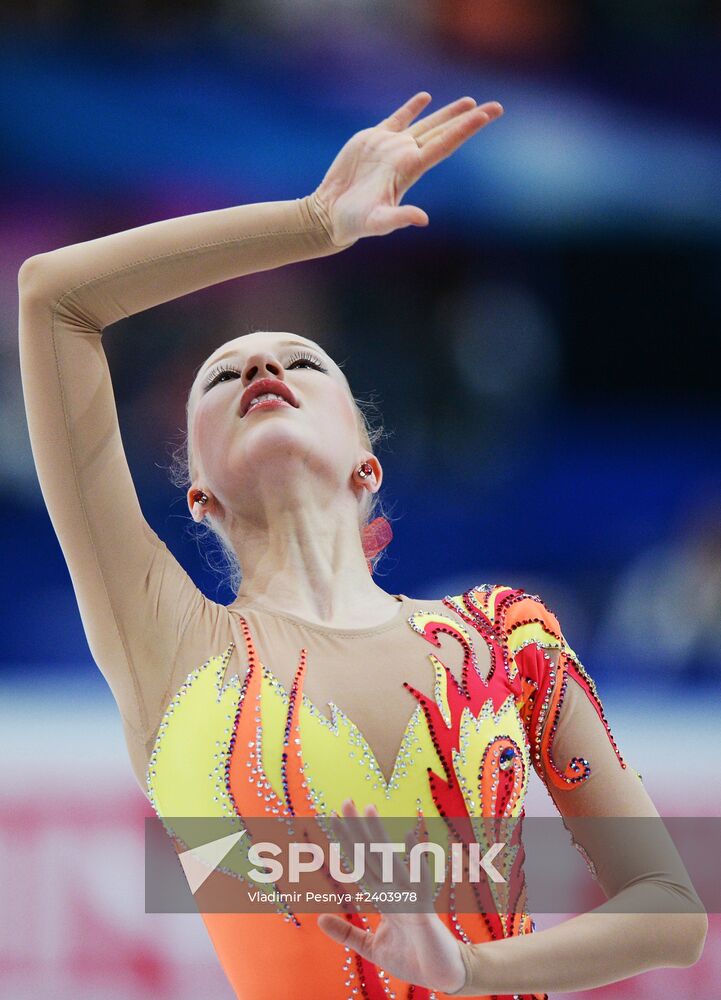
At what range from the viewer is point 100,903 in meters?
2.17

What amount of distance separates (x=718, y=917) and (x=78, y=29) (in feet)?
7.74

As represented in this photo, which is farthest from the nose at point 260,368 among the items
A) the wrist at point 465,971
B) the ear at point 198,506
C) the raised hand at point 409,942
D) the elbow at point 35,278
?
the wrist at point 465,971

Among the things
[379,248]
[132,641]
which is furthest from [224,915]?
[379,248]

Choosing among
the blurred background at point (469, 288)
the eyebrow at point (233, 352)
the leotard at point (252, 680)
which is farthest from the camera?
the blurred background at point (469, 288)

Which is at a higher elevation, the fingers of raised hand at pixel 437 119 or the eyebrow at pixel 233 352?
the fingers of raised hand at pixel 437 119

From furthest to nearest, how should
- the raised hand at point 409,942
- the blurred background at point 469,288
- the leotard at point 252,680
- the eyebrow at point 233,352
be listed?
1. the blurred background at point 469,288
2. the eyebrow at point 233,352
3. the leotard at point 252,680
4. the raised hand at point 409,942

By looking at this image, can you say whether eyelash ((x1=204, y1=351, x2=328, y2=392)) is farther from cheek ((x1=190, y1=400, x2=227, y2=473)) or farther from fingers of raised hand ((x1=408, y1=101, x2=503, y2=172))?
fingers of raised hand ((x1=408, y1=101, x2=503, y2=172))

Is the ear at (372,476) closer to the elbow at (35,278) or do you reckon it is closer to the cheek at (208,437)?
the cheek at (208,437)

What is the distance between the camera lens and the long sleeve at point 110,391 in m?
1.53

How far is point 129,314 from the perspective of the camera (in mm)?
1563

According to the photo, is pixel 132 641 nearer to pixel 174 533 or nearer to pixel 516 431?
pixel 174 533

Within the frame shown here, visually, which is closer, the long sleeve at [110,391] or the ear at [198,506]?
the long sleeve at [110,391]

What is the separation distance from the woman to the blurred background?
2.75 ft

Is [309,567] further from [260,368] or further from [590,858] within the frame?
[590,858]
